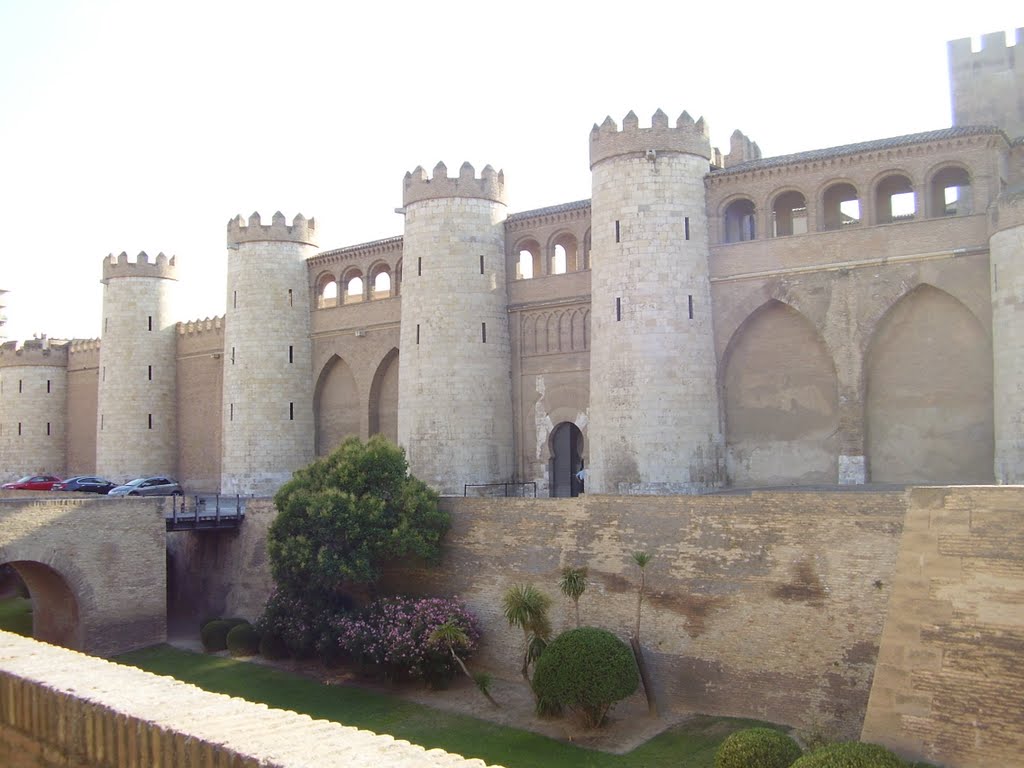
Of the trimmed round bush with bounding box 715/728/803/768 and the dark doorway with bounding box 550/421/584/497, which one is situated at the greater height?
the dark doorway with bounding box 550/421/584/497

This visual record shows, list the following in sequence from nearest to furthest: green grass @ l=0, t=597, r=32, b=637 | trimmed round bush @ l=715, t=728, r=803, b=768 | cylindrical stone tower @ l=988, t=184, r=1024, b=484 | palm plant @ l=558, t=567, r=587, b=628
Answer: trimmed round bush @ l=715, t=728, r=803, b=768
palm plant @ l=558, t=567, r=587, b=628
cylindrical stone tower @ l=988, t=184, r=1024, b=484
green grass @ l=0, t=597, r=32, b=637

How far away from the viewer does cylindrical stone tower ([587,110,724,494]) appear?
24.6 metres

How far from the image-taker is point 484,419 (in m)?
28.9

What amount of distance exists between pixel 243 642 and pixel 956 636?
17490 millimetres

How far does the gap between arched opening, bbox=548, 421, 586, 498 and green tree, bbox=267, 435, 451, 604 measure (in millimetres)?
5570

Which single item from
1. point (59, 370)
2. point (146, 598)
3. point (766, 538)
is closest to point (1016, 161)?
point (766, 538)

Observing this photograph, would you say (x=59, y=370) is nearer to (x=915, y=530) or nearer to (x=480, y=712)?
(x=480, y=712)

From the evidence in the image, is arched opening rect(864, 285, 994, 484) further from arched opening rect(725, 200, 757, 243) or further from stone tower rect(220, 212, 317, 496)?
Result: stone tower rect(220, 212, 317, 496)

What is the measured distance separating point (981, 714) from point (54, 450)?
1643 inches

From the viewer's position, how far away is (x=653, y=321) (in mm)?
24859

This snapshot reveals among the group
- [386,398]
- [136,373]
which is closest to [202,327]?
[136,373]

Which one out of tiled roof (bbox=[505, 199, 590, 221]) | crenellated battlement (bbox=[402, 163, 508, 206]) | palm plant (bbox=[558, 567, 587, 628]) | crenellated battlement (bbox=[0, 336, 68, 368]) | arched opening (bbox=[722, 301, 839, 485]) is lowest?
palm plant (bbox=[558, 567, 587, 628])

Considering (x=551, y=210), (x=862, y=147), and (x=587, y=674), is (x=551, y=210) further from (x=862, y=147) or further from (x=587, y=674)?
(x=587, y=674)

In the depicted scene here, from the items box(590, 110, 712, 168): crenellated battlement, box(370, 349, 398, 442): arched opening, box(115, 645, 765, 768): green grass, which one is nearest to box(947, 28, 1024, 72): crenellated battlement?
box(590, 110, 712, 168): crenellated battlement
